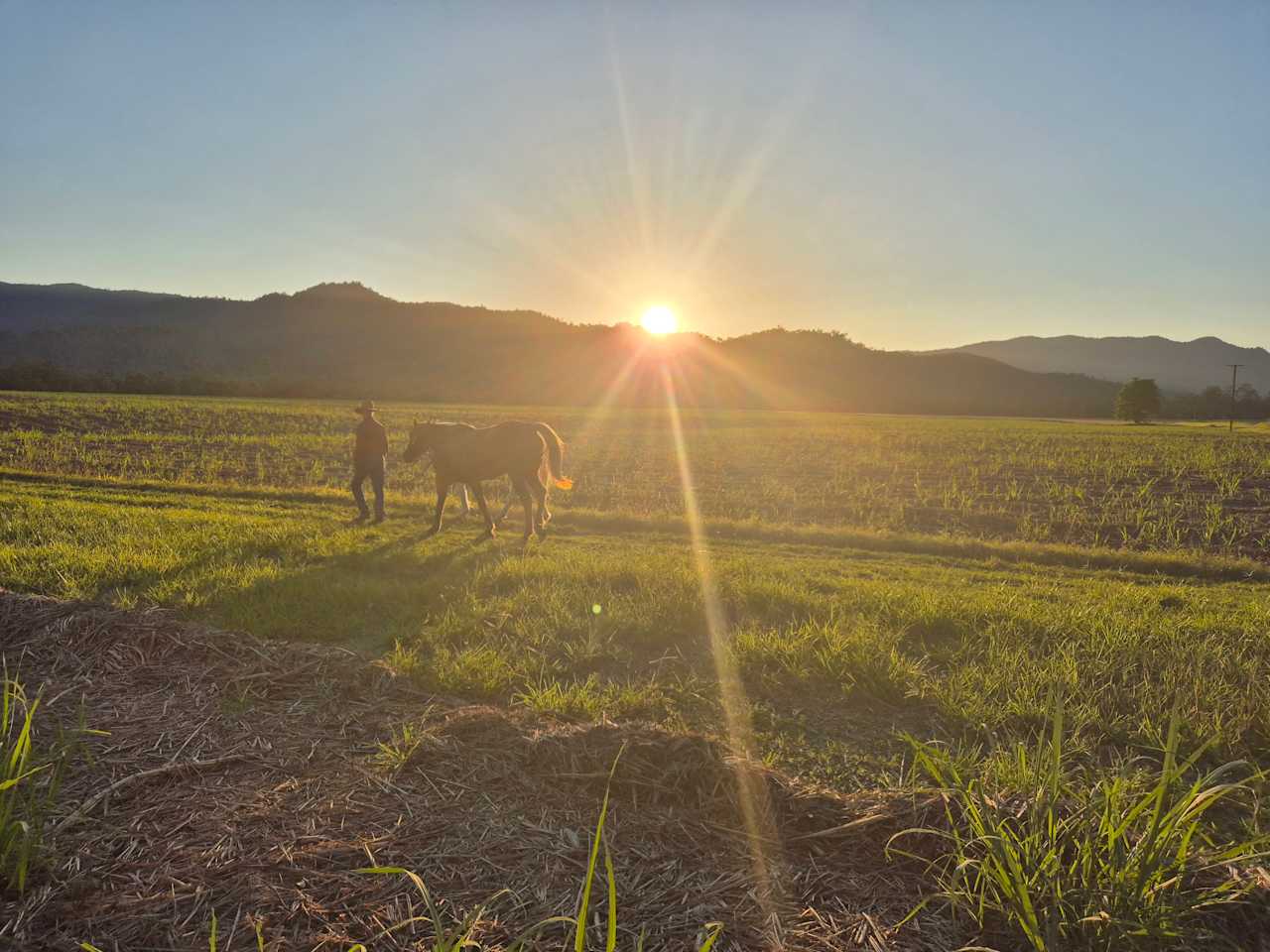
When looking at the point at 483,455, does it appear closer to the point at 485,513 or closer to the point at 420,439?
the point at 485,513

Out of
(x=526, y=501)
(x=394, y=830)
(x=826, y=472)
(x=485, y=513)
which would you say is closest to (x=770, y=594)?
(x=394, y=830)

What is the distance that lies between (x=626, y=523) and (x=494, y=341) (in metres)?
137

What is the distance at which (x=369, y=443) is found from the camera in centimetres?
1206

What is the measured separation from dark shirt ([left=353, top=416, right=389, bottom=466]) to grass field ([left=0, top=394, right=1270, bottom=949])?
1316 mm

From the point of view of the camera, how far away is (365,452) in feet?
39.7

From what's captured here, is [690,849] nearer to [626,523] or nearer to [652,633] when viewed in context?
[652,633]

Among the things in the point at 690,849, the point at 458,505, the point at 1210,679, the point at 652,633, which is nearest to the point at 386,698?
the point at 690,849

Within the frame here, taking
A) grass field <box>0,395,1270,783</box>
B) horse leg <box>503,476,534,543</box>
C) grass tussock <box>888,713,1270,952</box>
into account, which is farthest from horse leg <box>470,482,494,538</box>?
grass tussock <box>888,713,1270,952</box>

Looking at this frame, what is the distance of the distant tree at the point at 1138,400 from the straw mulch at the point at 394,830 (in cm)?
9766

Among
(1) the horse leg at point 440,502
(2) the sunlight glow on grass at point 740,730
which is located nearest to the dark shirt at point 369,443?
(1) the horse leg at point 440,502

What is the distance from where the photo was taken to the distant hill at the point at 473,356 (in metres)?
107

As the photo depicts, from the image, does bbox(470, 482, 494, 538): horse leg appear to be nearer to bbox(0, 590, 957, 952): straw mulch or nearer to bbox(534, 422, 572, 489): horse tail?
bbox(534, 422, 572, 489): horse tail

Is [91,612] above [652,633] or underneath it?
above

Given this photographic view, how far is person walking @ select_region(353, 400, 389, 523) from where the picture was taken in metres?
12.0
